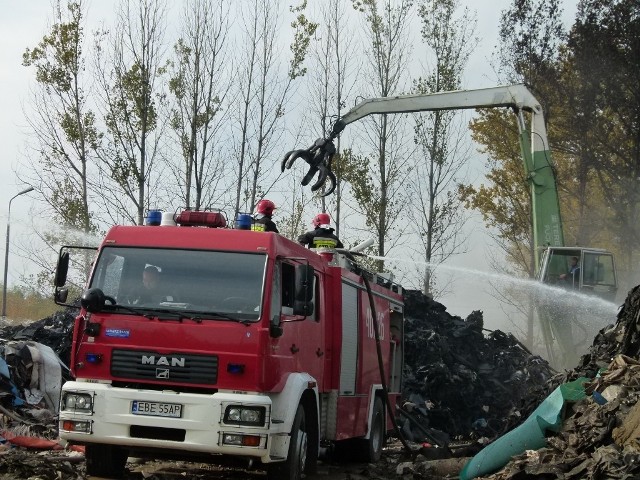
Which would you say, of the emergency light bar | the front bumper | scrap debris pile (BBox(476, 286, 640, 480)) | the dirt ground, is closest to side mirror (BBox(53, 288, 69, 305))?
the front bumper

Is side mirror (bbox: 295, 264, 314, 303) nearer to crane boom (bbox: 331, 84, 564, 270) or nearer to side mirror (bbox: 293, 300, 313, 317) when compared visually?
side mirror (bbox: 293, 300, 313, 317)

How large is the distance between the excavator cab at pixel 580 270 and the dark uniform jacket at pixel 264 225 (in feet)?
34.7

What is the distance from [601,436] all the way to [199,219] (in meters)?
4.45

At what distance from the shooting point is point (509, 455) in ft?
30.0

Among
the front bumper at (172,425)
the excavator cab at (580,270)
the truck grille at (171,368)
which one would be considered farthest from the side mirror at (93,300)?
the excavator cab at (580,270)

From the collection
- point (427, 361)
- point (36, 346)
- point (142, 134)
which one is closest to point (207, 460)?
point (36, 346)

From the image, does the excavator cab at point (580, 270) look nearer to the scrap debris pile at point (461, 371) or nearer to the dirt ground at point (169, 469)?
the scrap debris pile at point (461, 371)

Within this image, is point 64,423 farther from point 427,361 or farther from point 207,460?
point 427,361

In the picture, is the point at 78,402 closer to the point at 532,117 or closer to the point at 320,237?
the point at 320,237

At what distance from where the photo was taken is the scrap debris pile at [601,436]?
7.63m

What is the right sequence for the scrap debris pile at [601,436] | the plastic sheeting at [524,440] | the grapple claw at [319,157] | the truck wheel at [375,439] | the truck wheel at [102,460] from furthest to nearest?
the grapple claw at [319,157], the truck wheel at [375,439], the plastic sheeting at [524,440], the truck wheel at [102,460], the scrap debris pile at [601,436]

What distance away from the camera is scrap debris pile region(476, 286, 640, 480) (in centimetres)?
763

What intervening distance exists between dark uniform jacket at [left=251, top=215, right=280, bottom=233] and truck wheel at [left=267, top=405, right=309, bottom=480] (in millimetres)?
1981

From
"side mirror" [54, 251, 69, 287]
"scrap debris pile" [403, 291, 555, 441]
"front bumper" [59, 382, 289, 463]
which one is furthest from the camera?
"scrap debris pile" [403, 291, 555, 441]
